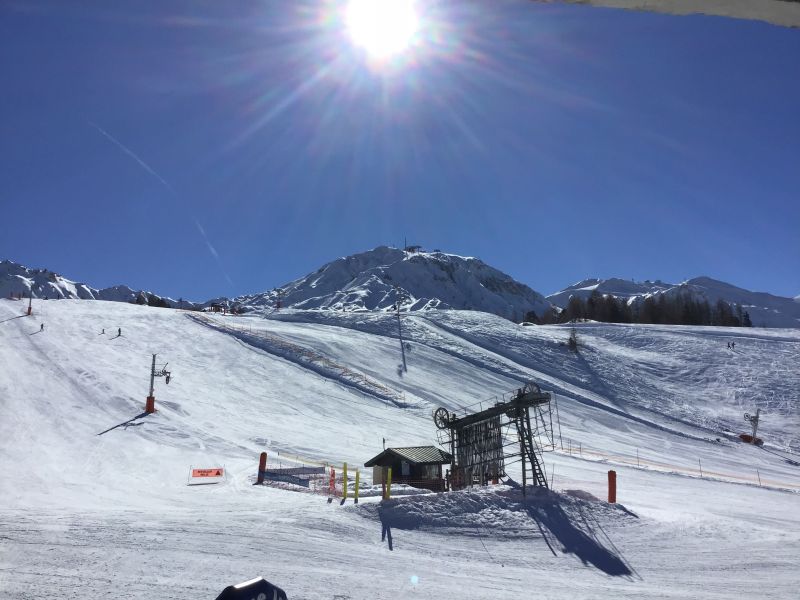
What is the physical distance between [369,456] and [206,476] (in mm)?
9720

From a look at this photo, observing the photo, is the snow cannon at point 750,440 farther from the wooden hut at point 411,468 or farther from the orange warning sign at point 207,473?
the orange warning sign at point 207,473

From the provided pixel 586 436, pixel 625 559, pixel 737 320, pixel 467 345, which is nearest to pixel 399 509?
pixel 625 559

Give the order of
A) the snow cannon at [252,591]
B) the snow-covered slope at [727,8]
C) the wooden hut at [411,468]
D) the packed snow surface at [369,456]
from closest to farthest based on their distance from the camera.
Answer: the snow-covered slope at [727,8]
the snow cannon at [252,591]
the packed snow surface at [369,456]
the wooden hut at [411,468]

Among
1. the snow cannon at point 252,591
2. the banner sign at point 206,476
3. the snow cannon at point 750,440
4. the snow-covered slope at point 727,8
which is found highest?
the snow-covered slope at point 727,8

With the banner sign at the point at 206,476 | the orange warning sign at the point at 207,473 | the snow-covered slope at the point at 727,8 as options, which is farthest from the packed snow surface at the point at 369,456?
the snow-covered slope at the point at 727,8

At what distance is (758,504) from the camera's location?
23469 mm

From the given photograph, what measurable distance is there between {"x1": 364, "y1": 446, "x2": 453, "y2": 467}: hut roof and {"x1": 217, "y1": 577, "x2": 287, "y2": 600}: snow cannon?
20.9 m

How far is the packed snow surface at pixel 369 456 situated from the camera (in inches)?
381

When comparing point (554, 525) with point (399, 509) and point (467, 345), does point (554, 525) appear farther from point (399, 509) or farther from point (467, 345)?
point (467, 345)

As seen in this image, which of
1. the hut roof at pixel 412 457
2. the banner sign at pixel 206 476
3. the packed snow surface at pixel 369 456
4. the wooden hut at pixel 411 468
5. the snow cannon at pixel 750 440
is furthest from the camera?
the snow cannon at pixel 750 440

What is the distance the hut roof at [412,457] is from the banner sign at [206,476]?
6180mm

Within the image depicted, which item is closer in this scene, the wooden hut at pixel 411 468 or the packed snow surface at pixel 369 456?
the packed snow surface at pixel 369 456

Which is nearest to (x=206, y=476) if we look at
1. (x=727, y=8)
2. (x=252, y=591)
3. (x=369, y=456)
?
(x=369, y=456)

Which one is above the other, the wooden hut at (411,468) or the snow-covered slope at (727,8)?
the snow-covered slope at (727,8)
